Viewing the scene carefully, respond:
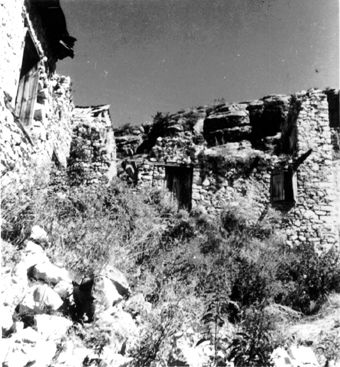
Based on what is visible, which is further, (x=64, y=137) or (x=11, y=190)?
(x=64, y=137)

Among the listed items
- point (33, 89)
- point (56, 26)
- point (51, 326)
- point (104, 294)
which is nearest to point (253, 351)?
point (104, 294)

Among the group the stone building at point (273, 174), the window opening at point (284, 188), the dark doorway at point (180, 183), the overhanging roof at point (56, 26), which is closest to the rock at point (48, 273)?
the overhanging roof at point (56, 26)

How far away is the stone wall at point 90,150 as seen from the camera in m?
12.4

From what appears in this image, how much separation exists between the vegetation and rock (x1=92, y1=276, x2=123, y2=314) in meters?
0.44

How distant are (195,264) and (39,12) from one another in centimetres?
659

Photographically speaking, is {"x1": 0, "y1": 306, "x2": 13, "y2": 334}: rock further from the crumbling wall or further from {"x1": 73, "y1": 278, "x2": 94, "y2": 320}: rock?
the crumbling wall

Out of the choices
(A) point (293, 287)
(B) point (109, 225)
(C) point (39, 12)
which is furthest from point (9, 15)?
(A) point (293, 287)

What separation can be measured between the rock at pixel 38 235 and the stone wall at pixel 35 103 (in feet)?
3.65

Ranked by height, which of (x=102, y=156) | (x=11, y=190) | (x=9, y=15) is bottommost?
(x=11, y=190)

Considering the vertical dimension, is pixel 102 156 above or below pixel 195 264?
above

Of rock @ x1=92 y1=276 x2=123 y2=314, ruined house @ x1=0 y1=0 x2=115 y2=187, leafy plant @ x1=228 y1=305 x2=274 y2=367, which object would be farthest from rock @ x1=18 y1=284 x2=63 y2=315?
ruined house @ x1=0 y1=0 x2=115 y2=187

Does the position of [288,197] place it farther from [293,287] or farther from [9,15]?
[9,15]

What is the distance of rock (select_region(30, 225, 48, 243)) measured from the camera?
5026mm

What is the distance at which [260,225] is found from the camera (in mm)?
11859
